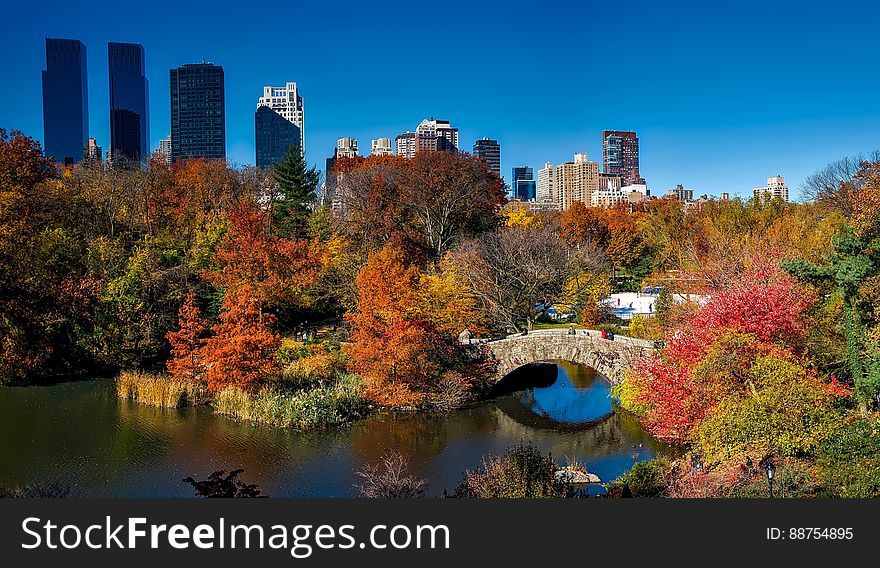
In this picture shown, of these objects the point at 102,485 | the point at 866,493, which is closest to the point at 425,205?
the point at 102,485

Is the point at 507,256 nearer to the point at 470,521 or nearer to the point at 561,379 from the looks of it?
the point at 561,379

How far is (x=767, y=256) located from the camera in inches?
1065

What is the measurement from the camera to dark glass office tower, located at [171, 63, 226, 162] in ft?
524

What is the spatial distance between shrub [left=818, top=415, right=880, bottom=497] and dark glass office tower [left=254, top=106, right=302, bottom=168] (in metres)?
166

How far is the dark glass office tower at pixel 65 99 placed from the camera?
5372 centimetres

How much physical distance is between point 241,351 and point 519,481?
12723mm

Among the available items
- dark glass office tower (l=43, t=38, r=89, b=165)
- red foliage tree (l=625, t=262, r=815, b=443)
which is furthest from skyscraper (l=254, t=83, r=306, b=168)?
red foliage tree (l=625, t=262, r=815, b=443)

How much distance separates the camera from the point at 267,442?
20.2 meters

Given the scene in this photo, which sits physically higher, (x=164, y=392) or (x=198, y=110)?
(x=198, y=110)

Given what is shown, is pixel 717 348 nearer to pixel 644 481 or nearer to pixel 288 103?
pixel 644 481

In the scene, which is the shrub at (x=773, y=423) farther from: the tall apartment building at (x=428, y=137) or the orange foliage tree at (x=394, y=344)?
the tall apartment building at (x=428, y=137)

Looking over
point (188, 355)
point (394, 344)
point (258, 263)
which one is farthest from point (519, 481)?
point (258, 263)

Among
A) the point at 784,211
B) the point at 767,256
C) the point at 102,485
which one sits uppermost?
the point at 784,211

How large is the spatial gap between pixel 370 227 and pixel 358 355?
14.8 m
